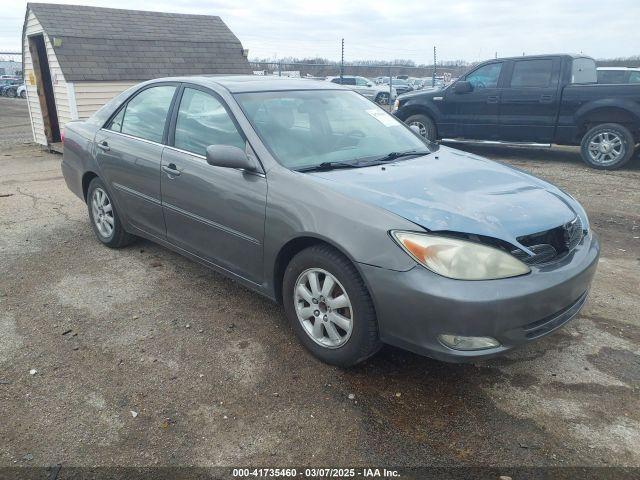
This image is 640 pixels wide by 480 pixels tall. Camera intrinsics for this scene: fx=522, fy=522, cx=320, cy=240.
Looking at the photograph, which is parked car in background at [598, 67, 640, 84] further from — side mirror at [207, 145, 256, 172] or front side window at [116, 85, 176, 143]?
side mirror at [207, 145, 256, 172]

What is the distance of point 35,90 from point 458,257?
11.9 m

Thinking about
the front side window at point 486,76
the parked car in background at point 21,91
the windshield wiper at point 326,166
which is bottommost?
the parked car in background at point 21,91

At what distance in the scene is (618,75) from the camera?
10977 millimetres

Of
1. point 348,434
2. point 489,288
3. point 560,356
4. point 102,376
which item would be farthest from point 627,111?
point 102,376

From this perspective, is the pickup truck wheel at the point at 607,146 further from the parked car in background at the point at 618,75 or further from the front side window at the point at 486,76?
the parked car in background at the point at 618,75

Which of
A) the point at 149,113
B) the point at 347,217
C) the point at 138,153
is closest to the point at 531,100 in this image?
the point at 149,113

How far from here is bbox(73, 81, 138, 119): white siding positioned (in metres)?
10.3

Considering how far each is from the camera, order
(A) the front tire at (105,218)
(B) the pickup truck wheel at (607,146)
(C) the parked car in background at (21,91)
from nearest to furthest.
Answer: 1. (A) the front tire at (105,218)
2. (B) the pickup truck wheel at (607,146)
3. (C) the parked car in background at (21,91)

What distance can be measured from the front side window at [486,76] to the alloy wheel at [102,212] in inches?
298

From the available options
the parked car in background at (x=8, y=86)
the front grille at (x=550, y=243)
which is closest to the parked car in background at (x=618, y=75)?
the front grille at (x=550, y=243)

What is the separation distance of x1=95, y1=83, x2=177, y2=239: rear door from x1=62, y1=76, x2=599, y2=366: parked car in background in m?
0.02

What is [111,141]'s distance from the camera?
182 inches

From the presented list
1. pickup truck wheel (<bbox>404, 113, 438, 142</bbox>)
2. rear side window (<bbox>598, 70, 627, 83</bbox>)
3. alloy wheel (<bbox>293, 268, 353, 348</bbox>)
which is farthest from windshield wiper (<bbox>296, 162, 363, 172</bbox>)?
rear side window (<bbox>598, 70, 627, 83</bbox>)

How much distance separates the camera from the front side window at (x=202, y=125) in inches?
141
